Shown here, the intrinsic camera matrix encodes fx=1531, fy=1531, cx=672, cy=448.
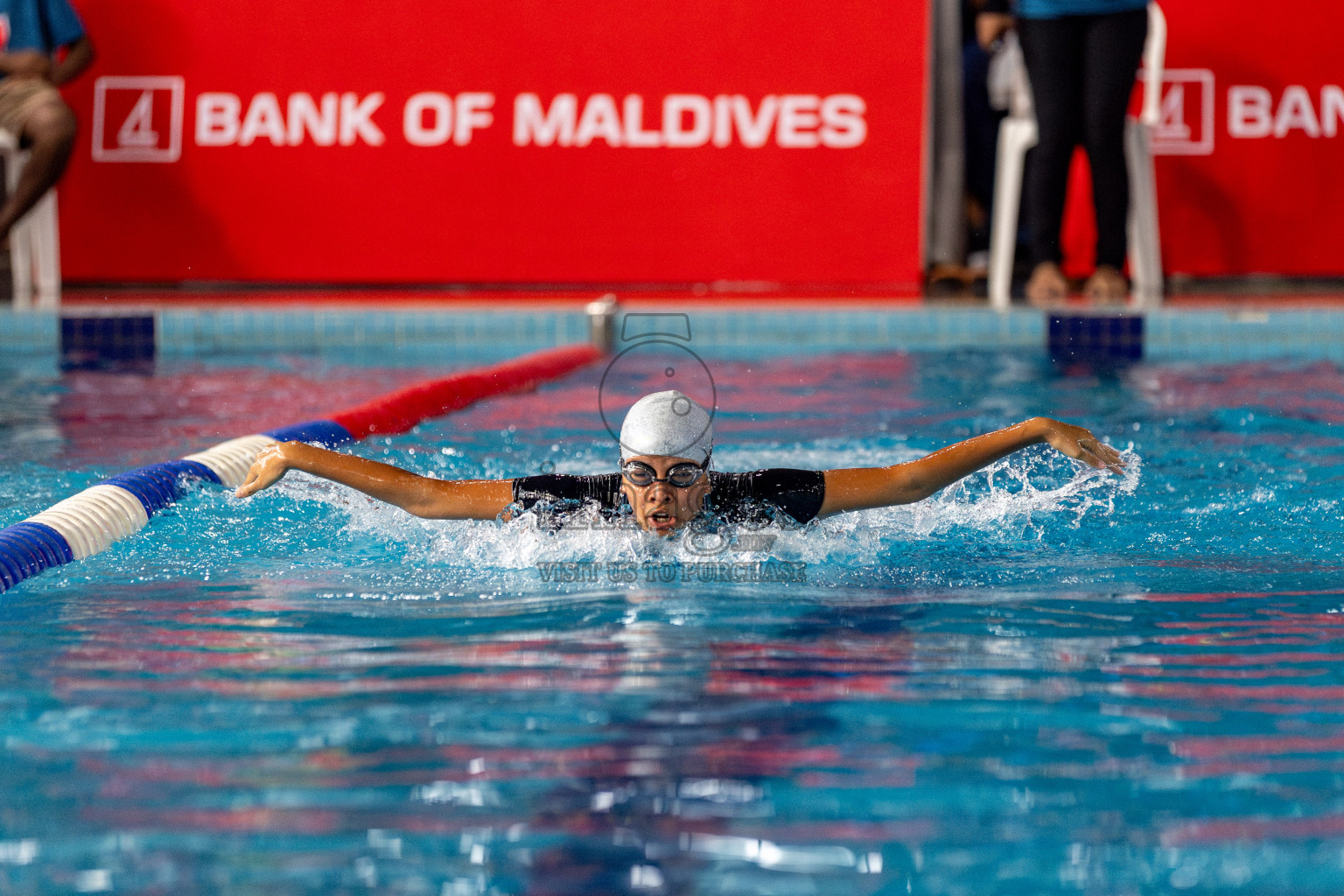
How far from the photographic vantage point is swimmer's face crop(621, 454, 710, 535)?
2.83 m

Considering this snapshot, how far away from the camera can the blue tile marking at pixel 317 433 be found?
4.03 metres

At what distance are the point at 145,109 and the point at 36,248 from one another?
2.71 ft

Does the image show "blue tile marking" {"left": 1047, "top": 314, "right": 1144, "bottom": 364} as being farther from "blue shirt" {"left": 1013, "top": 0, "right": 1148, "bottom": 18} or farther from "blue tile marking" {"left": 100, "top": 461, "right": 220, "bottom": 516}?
"blue tile marking" {"left": 100, "top": 461, "right": 220, "bottom": 516}

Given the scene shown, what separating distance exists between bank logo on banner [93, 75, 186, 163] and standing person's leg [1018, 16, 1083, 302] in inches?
153

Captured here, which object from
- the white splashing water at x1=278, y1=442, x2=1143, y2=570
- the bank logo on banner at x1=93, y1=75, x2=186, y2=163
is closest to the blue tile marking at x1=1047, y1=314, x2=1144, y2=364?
the white splashing water at x1=278, y1=442, x2=1143, y2=570

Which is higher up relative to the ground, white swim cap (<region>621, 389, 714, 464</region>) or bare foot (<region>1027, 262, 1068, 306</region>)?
bare foot (<region>1027, 262, 1068, 306</region>)

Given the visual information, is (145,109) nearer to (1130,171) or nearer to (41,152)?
(41,152)

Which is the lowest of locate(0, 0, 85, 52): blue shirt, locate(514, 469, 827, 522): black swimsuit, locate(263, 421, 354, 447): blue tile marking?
locate(514, 469, 827, 522): black swimsuit

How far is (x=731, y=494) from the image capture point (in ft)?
9.96

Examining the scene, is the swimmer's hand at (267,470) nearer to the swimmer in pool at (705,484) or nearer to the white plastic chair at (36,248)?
the swimmer in pool at (705,484)

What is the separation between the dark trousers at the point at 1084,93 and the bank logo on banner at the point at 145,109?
12.7 ft

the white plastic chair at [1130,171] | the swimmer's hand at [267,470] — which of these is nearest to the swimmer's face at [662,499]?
the swimmer's hand at [267,470]
